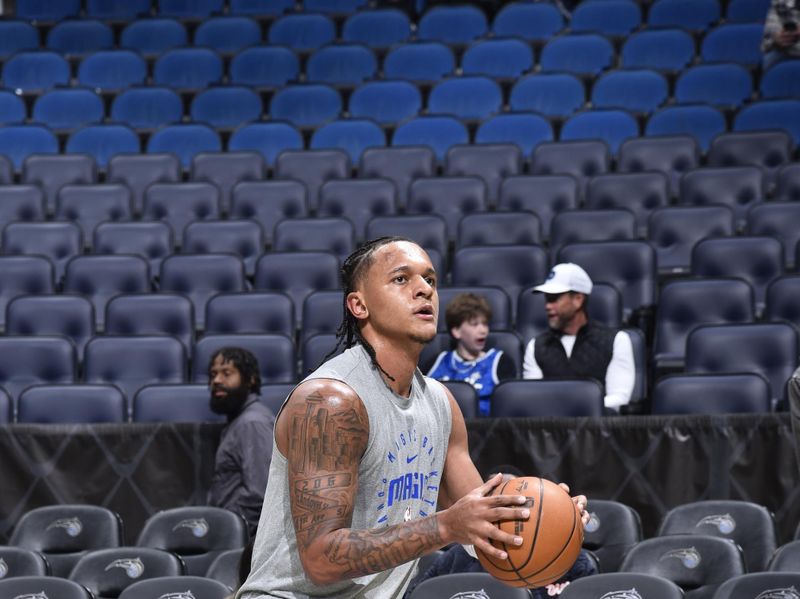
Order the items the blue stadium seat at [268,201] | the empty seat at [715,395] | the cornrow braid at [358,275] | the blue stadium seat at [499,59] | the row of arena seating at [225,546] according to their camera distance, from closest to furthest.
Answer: the cornrow braid at [358,275], the row of arena seating at [225,546], the empty seat at [715,395], the blue stadium seat at [268,201], the blue stadium seat at [499,59]

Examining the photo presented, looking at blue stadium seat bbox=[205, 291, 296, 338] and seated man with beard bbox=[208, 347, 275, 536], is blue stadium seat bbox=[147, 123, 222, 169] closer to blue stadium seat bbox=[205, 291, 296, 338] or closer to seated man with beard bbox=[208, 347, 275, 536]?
blue stadium seat bbox=[205, 291, 296, 338]

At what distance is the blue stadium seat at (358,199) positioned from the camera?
9.74m

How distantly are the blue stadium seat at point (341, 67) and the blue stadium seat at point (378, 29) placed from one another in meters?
0.48

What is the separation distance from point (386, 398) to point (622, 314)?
502 cm

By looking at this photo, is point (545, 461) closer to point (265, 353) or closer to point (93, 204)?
point (265, 353)

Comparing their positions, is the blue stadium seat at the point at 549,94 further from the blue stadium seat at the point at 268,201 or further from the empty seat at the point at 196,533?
the empty seat at the point at 196,533

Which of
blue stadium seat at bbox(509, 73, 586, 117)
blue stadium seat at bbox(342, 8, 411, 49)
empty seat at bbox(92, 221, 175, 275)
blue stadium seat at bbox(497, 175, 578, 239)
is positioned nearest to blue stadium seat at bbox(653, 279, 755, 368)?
blue stadium seat at bbox(497, 175, 578, 239)

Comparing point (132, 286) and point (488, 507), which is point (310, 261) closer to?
point (132, 286)

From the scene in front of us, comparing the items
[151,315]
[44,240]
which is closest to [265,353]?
[151,315]

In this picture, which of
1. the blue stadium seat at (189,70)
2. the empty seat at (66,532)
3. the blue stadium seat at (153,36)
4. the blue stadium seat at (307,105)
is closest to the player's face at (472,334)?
the empty seat at (66,532)

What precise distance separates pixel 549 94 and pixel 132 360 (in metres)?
5.02

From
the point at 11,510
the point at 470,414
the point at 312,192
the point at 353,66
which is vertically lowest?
the point at 11,510

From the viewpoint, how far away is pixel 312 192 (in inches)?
406

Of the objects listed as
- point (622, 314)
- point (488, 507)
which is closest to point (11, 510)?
point (622, 314)
